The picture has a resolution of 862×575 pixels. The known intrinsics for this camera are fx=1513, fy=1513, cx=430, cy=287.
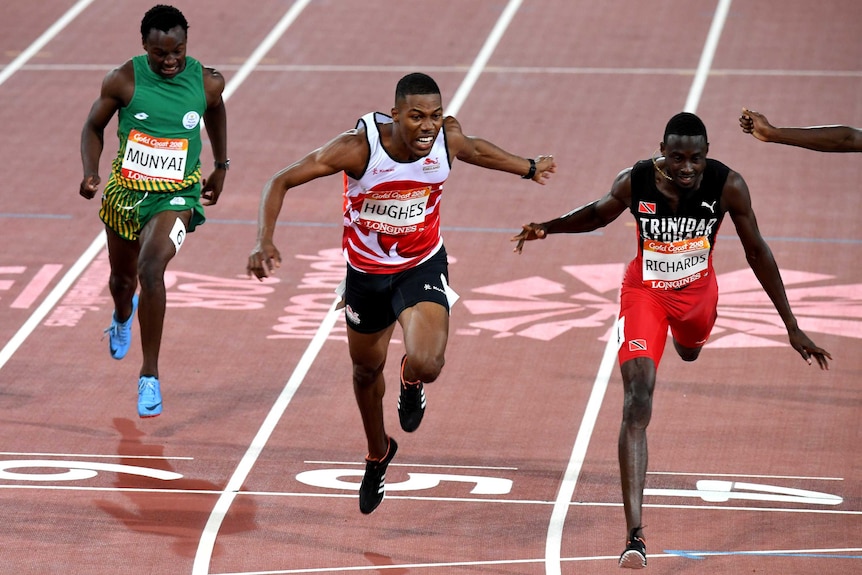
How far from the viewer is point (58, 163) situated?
1422 centimetres

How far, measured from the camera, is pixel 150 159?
8.70 meters

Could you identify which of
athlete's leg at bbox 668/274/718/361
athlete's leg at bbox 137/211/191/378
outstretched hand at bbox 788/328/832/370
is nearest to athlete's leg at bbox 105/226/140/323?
athlete's leg at bbox 137/211/191/378

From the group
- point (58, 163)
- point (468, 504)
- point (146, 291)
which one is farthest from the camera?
point (58, 163)

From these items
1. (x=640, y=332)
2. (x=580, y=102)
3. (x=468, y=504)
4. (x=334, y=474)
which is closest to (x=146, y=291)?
(x=334, y=474)

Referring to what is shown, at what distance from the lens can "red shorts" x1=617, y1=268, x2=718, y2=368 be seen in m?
6.98

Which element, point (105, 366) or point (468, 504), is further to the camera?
point (105, 366)

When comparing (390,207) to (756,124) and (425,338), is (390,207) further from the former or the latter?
(756,124)

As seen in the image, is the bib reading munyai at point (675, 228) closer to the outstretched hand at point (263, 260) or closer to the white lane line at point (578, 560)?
the white lane line at point (578, 560)

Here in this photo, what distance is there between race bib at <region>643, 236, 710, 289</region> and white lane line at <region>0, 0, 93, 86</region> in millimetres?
11118

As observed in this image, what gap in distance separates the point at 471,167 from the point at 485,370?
480 centimetres

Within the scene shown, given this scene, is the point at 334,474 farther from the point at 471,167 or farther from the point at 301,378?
the point at 471,167

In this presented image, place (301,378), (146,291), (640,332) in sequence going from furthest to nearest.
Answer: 1. (301,378)
2. (146,291)
3. (640,332)

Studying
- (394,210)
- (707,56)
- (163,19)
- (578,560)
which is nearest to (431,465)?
(578,560)

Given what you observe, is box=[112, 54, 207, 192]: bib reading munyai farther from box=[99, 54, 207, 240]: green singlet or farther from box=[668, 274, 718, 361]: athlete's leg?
box=[668, 274, 718, 361]: athlete's leg
